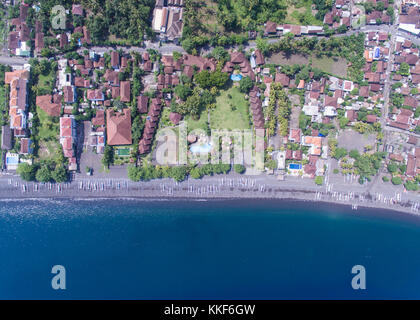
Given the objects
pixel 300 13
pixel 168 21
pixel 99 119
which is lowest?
pixel 99 119

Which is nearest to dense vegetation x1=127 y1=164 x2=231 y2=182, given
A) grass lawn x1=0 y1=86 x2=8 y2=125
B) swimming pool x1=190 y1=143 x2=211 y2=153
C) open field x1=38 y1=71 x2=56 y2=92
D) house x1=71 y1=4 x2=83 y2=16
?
swimming pool x1=190 y1=143 x2=211 y2=153

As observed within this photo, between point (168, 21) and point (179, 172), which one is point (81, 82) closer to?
point (168, 21)

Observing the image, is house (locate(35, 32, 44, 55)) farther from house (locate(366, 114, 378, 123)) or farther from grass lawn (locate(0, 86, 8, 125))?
house (locate(366, 114, 378, 123))

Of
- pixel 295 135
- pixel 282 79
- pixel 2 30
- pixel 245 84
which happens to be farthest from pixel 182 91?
pixel 2 30
